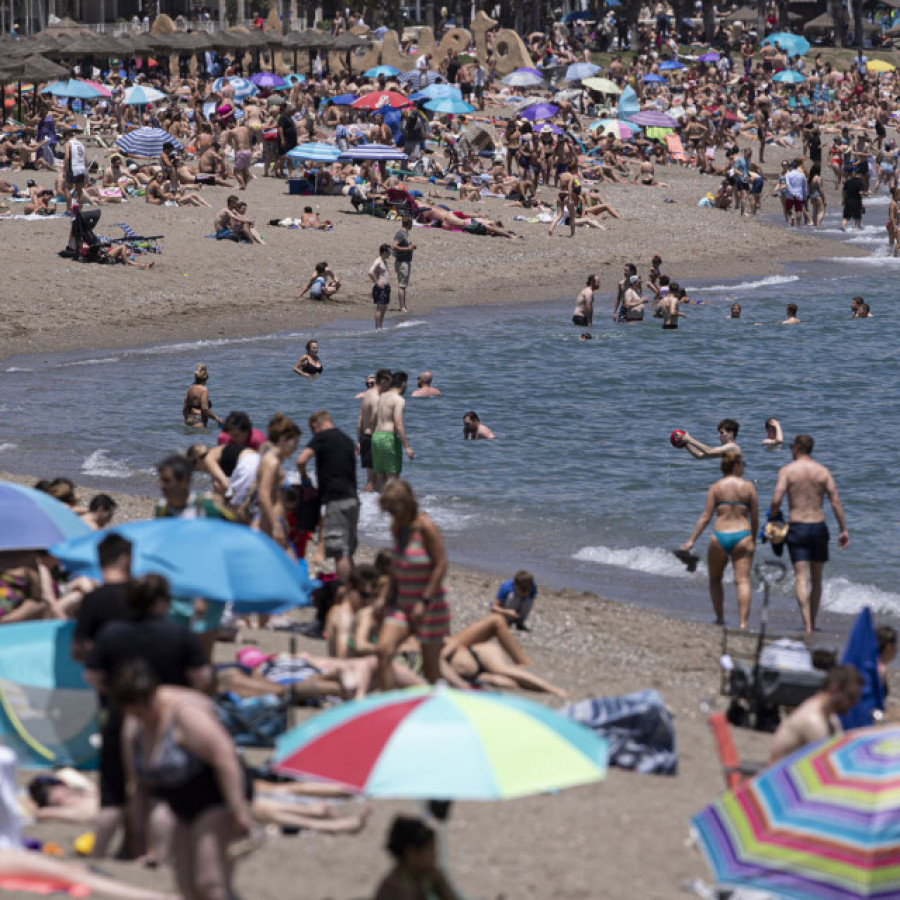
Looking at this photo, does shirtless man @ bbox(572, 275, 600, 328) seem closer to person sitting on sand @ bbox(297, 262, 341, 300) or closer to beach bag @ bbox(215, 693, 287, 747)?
person sitting on sand @ bbox(297, 262, 341, 300)

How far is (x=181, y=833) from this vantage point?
5.44 m

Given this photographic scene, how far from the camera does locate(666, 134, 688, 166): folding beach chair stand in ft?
147

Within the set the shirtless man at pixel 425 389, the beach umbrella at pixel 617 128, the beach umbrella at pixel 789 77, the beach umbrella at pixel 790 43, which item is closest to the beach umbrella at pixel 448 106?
the beach umbrella at pixel 617 128

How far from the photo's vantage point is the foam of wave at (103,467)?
17.4 meters

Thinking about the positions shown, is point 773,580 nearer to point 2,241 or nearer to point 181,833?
point 181,833

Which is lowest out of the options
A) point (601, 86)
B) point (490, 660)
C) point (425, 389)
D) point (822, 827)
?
point (425, 389)

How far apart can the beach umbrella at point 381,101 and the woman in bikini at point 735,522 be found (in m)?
25.5

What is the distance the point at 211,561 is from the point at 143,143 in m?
25.2

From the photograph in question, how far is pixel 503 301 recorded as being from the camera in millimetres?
29516

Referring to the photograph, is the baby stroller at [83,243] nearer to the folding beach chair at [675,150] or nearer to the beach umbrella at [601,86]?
the folding beach chair at [675,150]

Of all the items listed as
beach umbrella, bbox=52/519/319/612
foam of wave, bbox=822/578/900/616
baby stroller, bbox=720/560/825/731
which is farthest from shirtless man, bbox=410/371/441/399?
beach umbrella, bbox=52/519/319/612

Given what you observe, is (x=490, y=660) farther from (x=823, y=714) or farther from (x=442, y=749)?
(x=442, y=749)

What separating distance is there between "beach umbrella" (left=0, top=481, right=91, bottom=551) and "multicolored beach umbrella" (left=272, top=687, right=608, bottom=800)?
3115 millimetres

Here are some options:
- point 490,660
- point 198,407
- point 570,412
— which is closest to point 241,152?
point 570,412
